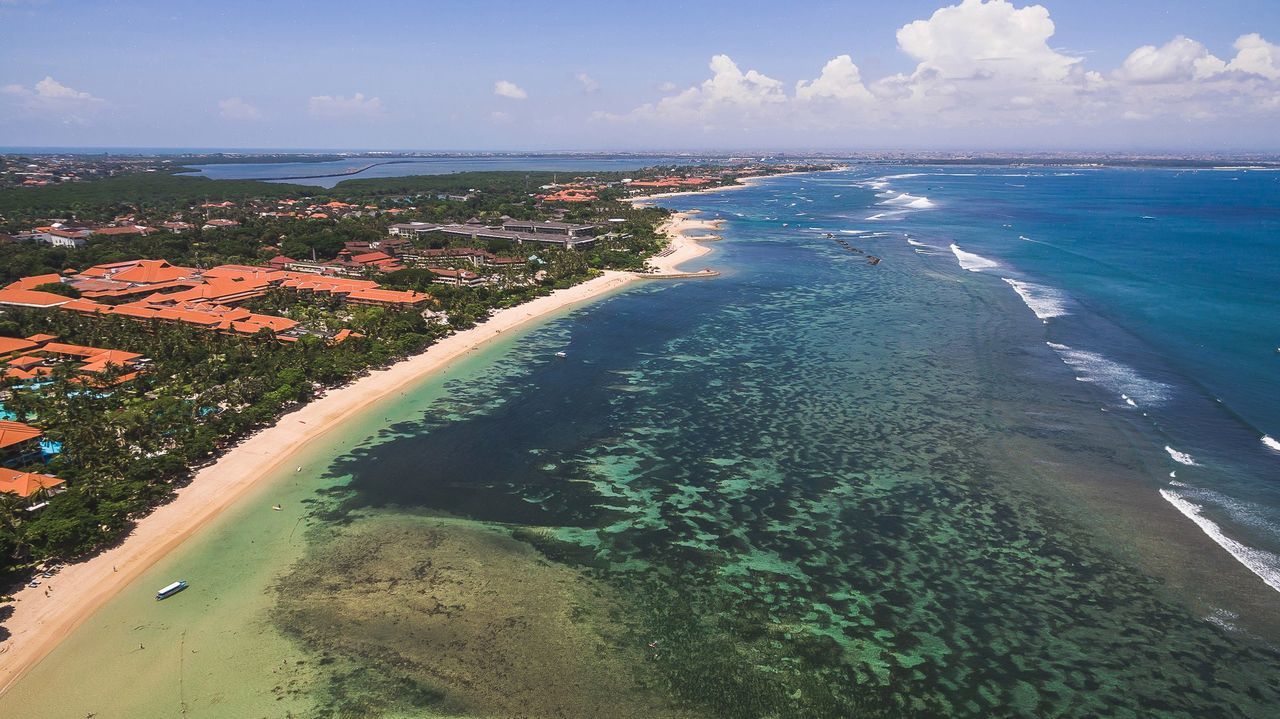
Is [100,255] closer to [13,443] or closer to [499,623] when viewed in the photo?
[13,443]

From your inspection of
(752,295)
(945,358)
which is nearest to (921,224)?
(752,295)

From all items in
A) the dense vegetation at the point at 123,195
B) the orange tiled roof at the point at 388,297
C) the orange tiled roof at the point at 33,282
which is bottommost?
the orange tiled roof at the point at 388,297

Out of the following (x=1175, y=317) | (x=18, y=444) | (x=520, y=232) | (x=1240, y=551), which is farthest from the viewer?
(x=520, y=232)

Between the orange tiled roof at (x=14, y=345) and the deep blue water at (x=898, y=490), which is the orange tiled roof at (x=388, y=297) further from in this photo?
the orange tiled roof at (x=14, y=345)

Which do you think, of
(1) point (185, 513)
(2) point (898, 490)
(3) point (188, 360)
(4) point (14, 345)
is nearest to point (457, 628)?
(1) point (185, 513)

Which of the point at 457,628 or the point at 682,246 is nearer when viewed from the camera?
the point at 457,628

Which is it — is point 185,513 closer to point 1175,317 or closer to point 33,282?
point 33,282

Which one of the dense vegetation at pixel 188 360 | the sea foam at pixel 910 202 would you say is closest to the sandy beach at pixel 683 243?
the dense vegetation at pixel 188 360

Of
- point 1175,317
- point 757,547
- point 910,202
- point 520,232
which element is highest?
point 910,202
